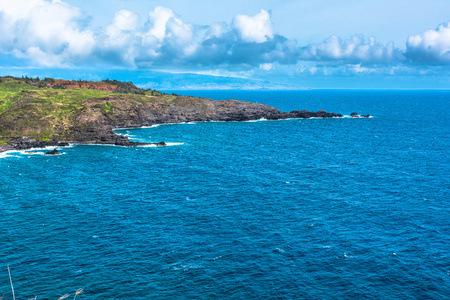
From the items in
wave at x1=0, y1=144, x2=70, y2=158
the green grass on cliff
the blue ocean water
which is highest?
the green grass on cliff

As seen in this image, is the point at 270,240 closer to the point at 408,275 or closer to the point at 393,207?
the point at 408,275

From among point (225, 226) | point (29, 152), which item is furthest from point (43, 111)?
point (225, 226)

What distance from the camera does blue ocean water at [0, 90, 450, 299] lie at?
165 ft

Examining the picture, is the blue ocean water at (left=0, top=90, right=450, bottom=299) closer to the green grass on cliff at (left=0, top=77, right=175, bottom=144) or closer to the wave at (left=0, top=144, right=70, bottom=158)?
the wave at (left=0, top=144, right=70, bottom=158)

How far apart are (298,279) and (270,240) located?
11.5 m

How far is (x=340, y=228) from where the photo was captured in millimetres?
67250

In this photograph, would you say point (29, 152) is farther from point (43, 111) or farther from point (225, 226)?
point (225, 226)

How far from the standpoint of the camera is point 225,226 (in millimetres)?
67688

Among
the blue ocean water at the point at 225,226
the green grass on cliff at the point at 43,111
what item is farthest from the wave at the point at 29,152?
the green grass on cliff at the point at 43,111

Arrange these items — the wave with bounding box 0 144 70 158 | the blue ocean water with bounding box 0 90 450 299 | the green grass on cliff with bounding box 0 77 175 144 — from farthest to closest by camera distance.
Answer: the green grass on cliff with bounding box 0 77 175 144 < the wave with bounding box 0 144 70 158 < the blue ocean water with bounding box 0 90 450 299

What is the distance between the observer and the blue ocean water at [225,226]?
50.4 meters

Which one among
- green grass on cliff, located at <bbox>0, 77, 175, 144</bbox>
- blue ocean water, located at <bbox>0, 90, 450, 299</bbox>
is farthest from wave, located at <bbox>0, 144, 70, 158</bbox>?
green grass on cliff, located at <bbox>0, 77, 175, 144</bbox>

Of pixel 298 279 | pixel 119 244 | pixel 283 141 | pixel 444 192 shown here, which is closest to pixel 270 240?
pixel 298 279

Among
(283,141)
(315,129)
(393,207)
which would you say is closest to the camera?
(393,207)
